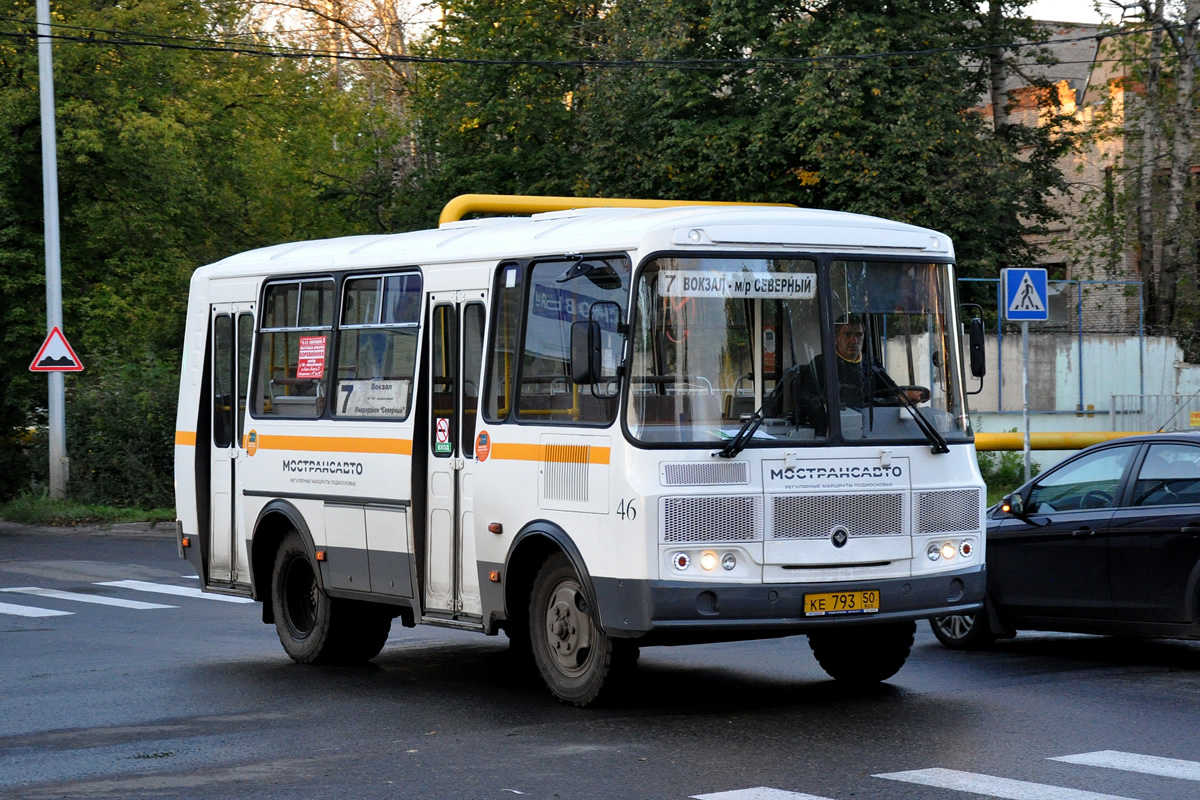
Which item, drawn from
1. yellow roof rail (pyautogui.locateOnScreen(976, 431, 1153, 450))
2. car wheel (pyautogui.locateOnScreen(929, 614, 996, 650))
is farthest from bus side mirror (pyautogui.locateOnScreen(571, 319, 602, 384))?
yellow roof rail (pyautogui.locateOnScreen(976, 431, 1153, 450))

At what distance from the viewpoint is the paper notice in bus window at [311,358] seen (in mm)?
11773


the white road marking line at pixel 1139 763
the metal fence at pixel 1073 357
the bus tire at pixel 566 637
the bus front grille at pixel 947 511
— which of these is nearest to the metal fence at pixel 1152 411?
the metal fence at pixel 1073 357

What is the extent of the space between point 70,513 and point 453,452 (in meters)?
17.8

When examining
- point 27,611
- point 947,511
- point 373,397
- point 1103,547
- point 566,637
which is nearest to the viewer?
point 566,637

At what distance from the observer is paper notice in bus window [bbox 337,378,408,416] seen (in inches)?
429

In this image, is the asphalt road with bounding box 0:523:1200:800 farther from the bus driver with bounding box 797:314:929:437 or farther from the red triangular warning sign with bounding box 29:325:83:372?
the red triangular warning sign with bounding box 29:325:83:372

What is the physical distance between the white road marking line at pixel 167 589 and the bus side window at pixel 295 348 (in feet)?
16.6

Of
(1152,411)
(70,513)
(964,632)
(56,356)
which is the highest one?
(56,356)

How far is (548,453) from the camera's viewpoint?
9.59 metres

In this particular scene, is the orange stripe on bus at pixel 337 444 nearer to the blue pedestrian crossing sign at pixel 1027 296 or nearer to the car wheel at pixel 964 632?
the car wheel at pixel 964 632

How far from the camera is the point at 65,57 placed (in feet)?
98.3

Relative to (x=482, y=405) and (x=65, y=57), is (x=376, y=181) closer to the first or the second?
(x=65, y=57)

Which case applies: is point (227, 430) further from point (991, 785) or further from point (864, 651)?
point (991, 785)

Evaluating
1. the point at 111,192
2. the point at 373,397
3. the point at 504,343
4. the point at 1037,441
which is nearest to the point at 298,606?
the point at 373,397
